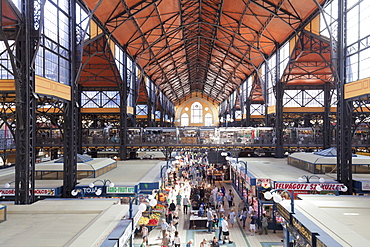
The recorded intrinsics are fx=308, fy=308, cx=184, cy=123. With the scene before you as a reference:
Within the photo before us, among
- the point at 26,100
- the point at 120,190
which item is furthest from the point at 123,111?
the point at 26,100

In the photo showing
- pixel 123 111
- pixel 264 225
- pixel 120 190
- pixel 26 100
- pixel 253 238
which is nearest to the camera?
pixel 26 100

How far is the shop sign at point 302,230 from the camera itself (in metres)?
7.87

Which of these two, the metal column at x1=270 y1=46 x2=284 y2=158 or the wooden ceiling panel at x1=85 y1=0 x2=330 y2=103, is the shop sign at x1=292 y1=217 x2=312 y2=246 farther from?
the metal column at x1=270 y1=46 x2=284 y2=158

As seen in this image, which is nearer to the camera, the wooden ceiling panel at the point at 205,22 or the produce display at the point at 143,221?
the produce display at the point at 143,221

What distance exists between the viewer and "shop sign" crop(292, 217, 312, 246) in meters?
7.87

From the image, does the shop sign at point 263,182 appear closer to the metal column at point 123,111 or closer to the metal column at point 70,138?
the metal column at point 70,138

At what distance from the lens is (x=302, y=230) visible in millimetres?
8492

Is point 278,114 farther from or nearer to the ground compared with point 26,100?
farther from the ground

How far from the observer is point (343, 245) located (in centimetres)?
675

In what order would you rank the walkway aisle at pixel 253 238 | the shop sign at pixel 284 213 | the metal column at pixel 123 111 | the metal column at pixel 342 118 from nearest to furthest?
1. the shop sign at pixel 284 213
2. the walkway aisle at pixel 253 238
3. the metal column at pixel 342 118
4. the metal column at pixel 123 111

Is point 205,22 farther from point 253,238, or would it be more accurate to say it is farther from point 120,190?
point 253,238

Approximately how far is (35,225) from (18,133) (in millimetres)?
4871

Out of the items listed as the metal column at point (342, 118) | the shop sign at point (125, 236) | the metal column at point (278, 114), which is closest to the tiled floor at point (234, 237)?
the metal column at point (342, 118)

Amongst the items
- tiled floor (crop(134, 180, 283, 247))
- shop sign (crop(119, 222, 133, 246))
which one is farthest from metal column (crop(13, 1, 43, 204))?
shop sign (crop(119, 222, 133, 246))
